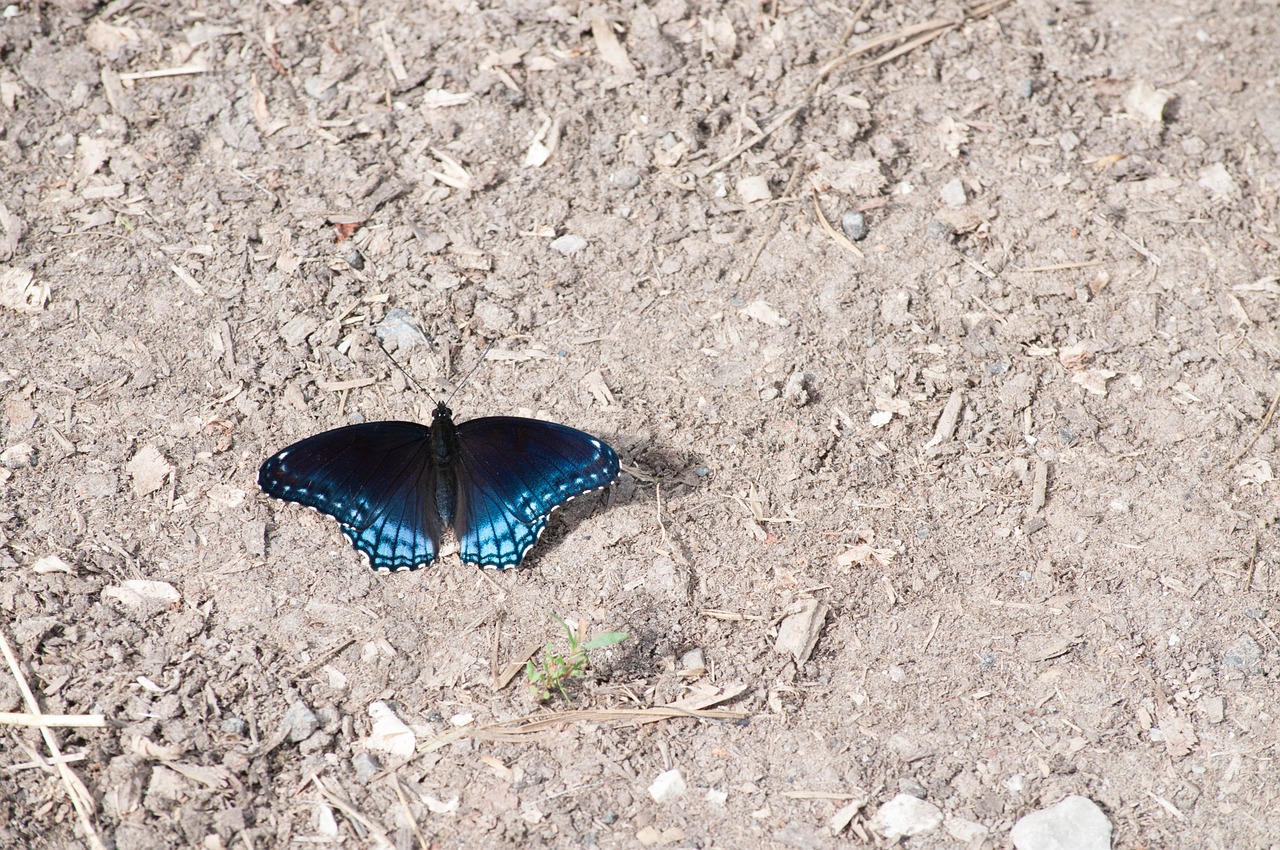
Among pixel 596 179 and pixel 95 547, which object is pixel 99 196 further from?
pixel 596 179

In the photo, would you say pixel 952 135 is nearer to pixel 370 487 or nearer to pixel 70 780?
pixel 370 487

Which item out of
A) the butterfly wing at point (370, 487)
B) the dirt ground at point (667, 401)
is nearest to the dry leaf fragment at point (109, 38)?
the dirt ground at point (667, 401)

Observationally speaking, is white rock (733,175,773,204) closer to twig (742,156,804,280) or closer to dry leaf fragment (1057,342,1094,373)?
twig (742,156,804,280)

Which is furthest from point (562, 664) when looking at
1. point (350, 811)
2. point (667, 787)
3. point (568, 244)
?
point (568, 244)

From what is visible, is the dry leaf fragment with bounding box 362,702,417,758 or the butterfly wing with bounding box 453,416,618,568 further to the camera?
the butterfly wing with bounding box 453,416,618,568

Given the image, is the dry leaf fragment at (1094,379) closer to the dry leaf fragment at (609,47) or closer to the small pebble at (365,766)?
the dry leaf fragment at (609,47)

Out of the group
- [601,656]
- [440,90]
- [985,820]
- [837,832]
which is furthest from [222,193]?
[985,820]

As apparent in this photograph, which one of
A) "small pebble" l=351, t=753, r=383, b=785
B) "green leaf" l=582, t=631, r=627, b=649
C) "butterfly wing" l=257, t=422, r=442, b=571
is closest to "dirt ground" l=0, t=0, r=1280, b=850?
"small pebble" l=351, t=753, r=383, b=785
